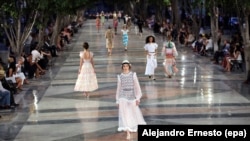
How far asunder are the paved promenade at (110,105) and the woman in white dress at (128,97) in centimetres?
30

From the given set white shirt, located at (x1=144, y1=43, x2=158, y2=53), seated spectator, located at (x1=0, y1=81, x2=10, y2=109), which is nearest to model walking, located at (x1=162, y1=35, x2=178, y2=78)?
white shirt, located at (x1=144, y1=43, x2=158, y2=53)

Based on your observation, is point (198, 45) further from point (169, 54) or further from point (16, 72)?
point (16, 72)

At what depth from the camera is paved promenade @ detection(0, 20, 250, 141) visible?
41.1 feet

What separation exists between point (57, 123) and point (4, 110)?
7.53 ft

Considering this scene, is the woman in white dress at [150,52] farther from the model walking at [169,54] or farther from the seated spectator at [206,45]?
the seated spectator at [206,45]

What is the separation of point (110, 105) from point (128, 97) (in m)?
4.02

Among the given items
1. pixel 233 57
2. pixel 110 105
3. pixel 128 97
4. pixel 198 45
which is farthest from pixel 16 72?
pixel 198 45

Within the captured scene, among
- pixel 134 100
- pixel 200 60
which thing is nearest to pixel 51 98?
pixel 134 100

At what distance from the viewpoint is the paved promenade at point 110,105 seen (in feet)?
41.1

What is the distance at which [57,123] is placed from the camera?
13.3 meters

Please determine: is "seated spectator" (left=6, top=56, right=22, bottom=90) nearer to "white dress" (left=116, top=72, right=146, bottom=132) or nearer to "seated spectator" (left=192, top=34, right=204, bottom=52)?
"white dress" (left=116, top=72, right=146, bottom=132)

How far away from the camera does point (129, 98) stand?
11.5 m

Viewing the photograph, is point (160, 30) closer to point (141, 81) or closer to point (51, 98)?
point (141, 81)

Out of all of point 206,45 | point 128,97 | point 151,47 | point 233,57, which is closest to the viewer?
point 128,97
